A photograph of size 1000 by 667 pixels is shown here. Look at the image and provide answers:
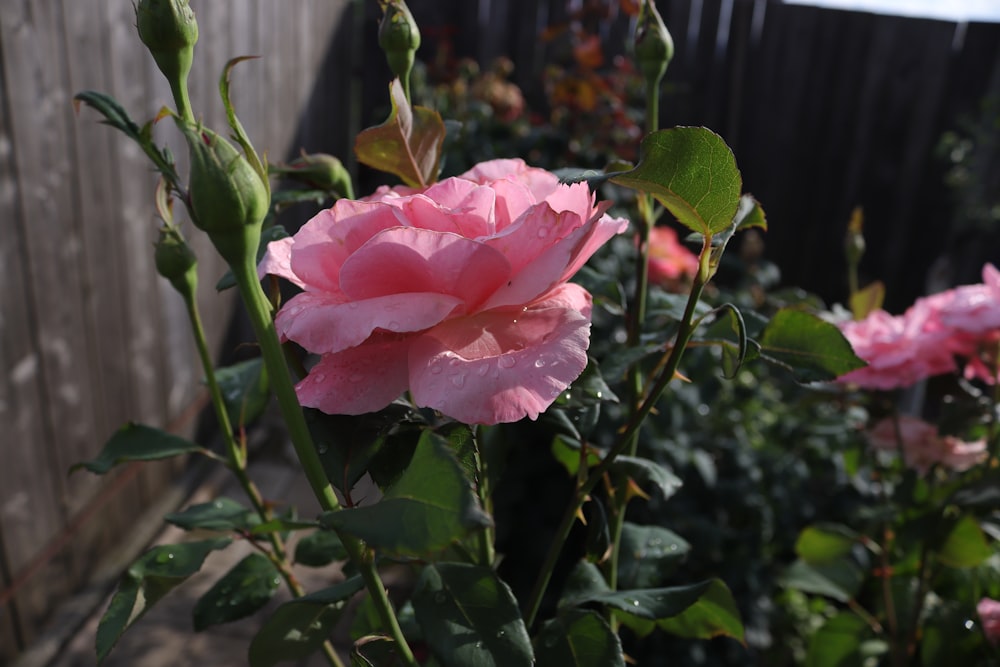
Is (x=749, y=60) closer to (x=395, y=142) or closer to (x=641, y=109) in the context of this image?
(x=641, y=109)

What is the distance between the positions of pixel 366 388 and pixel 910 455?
933mm

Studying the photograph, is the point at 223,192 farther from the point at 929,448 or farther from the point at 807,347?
the point at 929,448

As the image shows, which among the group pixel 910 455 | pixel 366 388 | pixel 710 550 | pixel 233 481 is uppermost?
pixel 366 388

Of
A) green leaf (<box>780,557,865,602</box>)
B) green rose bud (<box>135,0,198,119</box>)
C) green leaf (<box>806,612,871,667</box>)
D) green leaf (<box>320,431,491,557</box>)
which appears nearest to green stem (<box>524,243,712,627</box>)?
green leaf (<box>320,431,491,557</box>)

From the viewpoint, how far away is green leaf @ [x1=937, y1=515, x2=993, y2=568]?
95 cm

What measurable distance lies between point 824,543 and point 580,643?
2.99ft

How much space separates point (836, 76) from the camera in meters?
3.41

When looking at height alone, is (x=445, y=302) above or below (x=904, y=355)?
above

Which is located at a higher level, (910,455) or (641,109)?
(641,109)

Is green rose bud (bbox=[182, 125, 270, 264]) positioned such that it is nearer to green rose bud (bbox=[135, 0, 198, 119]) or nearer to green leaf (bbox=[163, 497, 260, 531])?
green rose bud (bbox=[135, 0, 198, 119])

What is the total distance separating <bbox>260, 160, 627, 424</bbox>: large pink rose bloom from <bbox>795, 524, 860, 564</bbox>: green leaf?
1.03 meters

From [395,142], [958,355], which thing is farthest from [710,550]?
[395,142]

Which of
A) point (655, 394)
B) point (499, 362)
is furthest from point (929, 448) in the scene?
point (499, 362)

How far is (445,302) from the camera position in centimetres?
35
